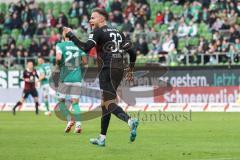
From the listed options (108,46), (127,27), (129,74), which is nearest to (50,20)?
(127,27)

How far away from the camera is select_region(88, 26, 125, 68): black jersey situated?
15.3 m

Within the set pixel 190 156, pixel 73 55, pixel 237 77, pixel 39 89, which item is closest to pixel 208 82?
pixel 237 77

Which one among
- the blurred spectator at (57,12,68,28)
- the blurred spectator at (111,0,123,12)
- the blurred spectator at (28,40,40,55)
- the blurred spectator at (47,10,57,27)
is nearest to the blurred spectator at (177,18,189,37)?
the blurred spectator at (111,0,123,12)

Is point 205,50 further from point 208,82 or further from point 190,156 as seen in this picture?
point 190,156

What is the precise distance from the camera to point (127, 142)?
53.4 feet

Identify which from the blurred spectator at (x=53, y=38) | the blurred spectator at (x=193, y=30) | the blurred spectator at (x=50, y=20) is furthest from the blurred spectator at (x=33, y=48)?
the blurred spectator at (x=193, y=30)

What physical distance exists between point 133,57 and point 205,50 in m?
17.9

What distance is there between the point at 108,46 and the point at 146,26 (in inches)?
856

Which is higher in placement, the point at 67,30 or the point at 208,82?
the point at 67,30

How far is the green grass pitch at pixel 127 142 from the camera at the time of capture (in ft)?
44.4

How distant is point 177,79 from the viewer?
32.4 metres

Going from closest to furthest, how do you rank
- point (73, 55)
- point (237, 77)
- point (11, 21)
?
point (73, 55) → point (237, 77) → point (11, 21)

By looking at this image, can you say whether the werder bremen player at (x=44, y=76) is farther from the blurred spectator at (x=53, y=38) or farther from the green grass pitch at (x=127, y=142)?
the green grass pitch at (x=127, y=142)

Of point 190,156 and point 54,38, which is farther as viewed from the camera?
point 54,38
